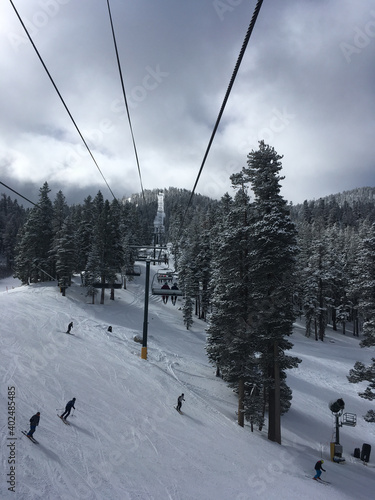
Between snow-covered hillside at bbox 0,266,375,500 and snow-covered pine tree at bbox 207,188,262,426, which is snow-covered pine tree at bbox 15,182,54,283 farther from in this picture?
snow-covered pine tree at bbox 207,188,262,426

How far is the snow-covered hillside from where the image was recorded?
1020 cm

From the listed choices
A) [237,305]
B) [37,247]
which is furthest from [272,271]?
[37,247]

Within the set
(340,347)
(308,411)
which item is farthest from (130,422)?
(340,347)

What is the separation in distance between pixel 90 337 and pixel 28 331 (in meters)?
5.55

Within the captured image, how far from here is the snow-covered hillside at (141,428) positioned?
33.4ft

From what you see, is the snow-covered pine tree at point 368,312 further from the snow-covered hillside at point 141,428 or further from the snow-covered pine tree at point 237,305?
the snow-covered pine tree at point 237,305

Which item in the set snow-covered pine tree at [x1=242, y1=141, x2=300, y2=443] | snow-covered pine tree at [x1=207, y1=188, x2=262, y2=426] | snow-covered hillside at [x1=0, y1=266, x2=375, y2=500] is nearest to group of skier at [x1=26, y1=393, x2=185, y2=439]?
snow-covered hillside at [x1=0, y1=266, x2=375, y2=500]

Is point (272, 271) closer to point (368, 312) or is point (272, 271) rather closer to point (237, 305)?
point (237, 305)

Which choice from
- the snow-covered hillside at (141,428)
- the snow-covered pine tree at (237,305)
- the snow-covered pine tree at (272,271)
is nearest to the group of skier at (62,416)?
the snow-covered hillside at (141,428)

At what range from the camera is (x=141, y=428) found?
14.9 m

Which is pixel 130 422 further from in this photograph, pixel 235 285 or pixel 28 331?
pixel 28 331

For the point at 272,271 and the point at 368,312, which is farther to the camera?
the point at 368,312

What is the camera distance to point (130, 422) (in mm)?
15242

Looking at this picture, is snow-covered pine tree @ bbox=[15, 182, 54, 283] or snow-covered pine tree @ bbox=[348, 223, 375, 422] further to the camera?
snow-covered pine tree @ bbox=[15, 182, 54, 283]
